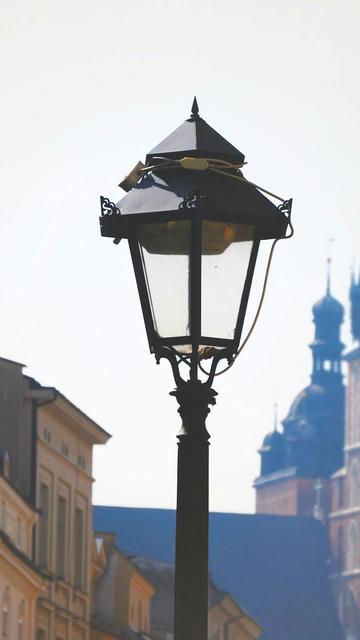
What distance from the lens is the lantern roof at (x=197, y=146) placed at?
23.4 feet

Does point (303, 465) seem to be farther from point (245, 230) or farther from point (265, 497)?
point (245, 230)

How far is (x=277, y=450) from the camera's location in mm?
188625

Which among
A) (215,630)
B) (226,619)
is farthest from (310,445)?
(215,630)

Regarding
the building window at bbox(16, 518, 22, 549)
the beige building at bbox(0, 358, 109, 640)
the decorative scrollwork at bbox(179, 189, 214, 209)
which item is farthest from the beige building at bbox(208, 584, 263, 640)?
the decorative scrollwork at bbox(179, 189, 214, 209)

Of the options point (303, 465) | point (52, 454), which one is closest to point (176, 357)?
point (52, 454)

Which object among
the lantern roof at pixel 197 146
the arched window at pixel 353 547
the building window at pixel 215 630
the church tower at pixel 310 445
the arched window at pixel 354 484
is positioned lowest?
the lantern roof at pixel 197 146

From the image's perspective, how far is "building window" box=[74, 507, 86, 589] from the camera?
3963 centimetres

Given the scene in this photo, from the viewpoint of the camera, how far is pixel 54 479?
3725cm

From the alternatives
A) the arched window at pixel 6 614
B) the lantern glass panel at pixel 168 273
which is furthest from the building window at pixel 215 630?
the lantern glass panel at pixel 168 273

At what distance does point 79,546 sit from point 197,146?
33.3 m

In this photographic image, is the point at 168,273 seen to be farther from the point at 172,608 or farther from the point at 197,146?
the point at 172,608

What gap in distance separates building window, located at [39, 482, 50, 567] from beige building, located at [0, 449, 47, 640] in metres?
1.63

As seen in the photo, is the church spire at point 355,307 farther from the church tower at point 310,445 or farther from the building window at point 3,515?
the building window at point 3,515

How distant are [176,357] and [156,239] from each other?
0.37 metres
